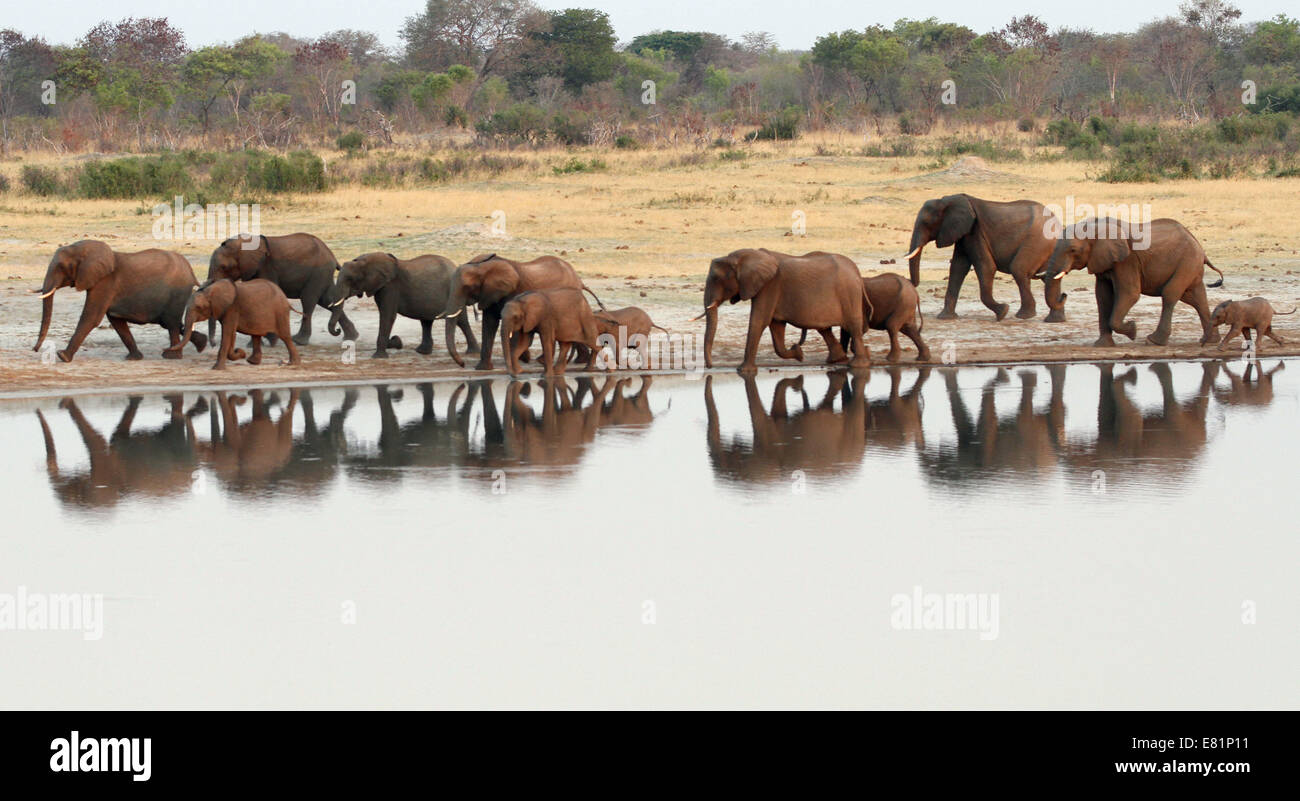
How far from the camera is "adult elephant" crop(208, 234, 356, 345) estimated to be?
1660cm

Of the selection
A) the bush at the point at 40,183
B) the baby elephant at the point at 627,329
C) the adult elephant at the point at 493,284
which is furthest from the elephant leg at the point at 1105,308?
the bush at the point at 40,183

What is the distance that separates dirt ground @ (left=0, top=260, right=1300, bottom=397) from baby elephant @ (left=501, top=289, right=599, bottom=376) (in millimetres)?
612

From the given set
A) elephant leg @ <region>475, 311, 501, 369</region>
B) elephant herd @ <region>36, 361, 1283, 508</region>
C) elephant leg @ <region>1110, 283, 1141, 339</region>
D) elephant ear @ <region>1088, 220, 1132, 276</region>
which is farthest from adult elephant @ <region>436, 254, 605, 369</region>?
elephant leg @ <region>1110, 283, 1141, 339</region>

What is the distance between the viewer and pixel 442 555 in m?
8.50

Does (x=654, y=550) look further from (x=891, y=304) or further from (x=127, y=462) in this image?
(x=891, y=304)

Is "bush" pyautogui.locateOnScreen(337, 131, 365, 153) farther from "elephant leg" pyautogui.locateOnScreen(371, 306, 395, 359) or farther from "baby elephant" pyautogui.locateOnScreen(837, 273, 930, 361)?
"baby elephant" pyautogui.locateOnScreen(837, 273, 930, 361)

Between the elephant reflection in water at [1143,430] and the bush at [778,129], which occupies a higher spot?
the bush at [778,129]

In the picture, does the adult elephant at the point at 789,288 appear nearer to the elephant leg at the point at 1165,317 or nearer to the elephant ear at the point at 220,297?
the elephant leg at the point at 1165,317

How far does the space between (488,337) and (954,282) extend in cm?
596

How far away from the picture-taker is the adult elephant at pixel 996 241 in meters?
18.6

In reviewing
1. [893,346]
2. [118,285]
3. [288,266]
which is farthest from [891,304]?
[118,285]
